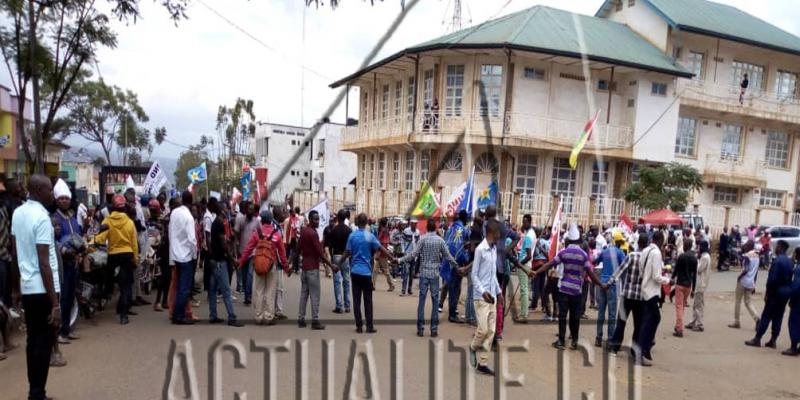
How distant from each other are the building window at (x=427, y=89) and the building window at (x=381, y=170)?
4.40m

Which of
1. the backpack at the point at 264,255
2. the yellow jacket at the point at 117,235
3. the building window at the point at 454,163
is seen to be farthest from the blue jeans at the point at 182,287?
the building window at the point at 454,163

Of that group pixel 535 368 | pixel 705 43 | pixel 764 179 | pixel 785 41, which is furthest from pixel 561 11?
pixel 535 368

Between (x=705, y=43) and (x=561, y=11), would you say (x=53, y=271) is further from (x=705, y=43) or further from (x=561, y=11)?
(x=705, y=43)

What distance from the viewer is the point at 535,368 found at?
6.12 metres

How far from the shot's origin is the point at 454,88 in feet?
69.7

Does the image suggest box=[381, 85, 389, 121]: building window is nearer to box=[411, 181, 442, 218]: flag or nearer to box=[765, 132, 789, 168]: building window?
box=[411, 181, 442, 218]: flag

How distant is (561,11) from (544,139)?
332 inches

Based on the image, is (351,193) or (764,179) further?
(351,193)

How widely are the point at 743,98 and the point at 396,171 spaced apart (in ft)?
58.5

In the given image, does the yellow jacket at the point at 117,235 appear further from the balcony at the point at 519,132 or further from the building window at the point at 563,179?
the building window at the point at 563,179

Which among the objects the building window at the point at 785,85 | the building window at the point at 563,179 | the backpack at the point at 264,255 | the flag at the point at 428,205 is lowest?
the backpack at the point at 264,255

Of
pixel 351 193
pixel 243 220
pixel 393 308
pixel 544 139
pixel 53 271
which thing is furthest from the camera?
pixel 351 193

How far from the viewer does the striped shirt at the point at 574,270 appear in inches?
267

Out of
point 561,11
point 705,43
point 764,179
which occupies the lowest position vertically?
point 764,179
